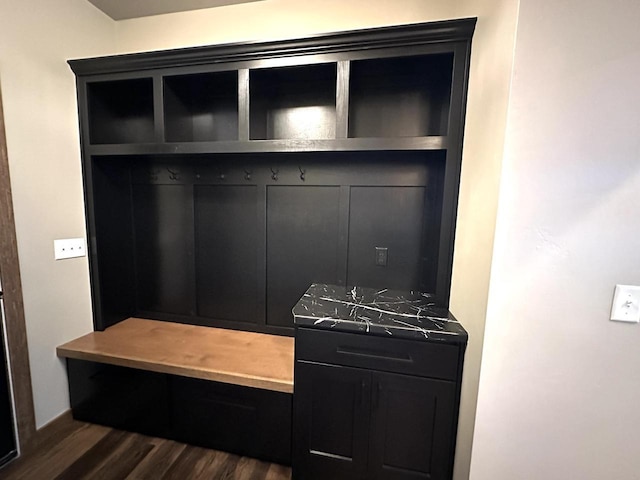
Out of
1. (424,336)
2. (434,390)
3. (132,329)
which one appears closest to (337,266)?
(424,336)

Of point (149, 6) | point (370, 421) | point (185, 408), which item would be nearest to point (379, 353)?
point (370, 421)

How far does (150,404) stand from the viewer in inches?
67.1

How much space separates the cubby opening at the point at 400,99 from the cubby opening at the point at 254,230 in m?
0.16

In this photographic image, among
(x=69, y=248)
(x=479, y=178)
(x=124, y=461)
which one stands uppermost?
(x=479, y=178)

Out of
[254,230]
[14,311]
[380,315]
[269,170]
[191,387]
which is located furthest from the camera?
[254,230]

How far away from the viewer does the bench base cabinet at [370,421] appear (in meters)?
1.29

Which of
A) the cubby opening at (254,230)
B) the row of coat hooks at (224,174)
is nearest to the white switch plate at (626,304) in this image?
the cubby opening at (254,230)

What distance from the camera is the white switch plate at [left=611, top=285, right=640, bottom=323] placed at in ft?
3.08

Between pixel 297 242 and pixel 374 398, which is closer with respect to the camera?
pixel 374 398

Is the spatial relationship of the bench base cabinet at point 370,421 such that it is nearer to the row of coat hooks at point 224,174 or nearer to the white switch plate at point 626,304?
the white switch plate at point 626,304

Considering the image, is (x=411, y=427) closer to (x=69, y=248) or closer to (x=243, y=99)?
(x=243, y=99)

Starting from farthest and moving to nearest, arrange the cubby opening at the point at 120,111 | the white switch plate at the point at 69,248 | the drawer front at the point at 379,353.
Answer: the cubby opening at the point at 120,111 < the white switch plate at the point at 69,248 < the drawer front at the point at 379,353

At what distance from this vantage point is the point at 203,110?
6.41 feet

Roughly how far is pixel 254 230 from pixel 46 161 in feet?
4.16
